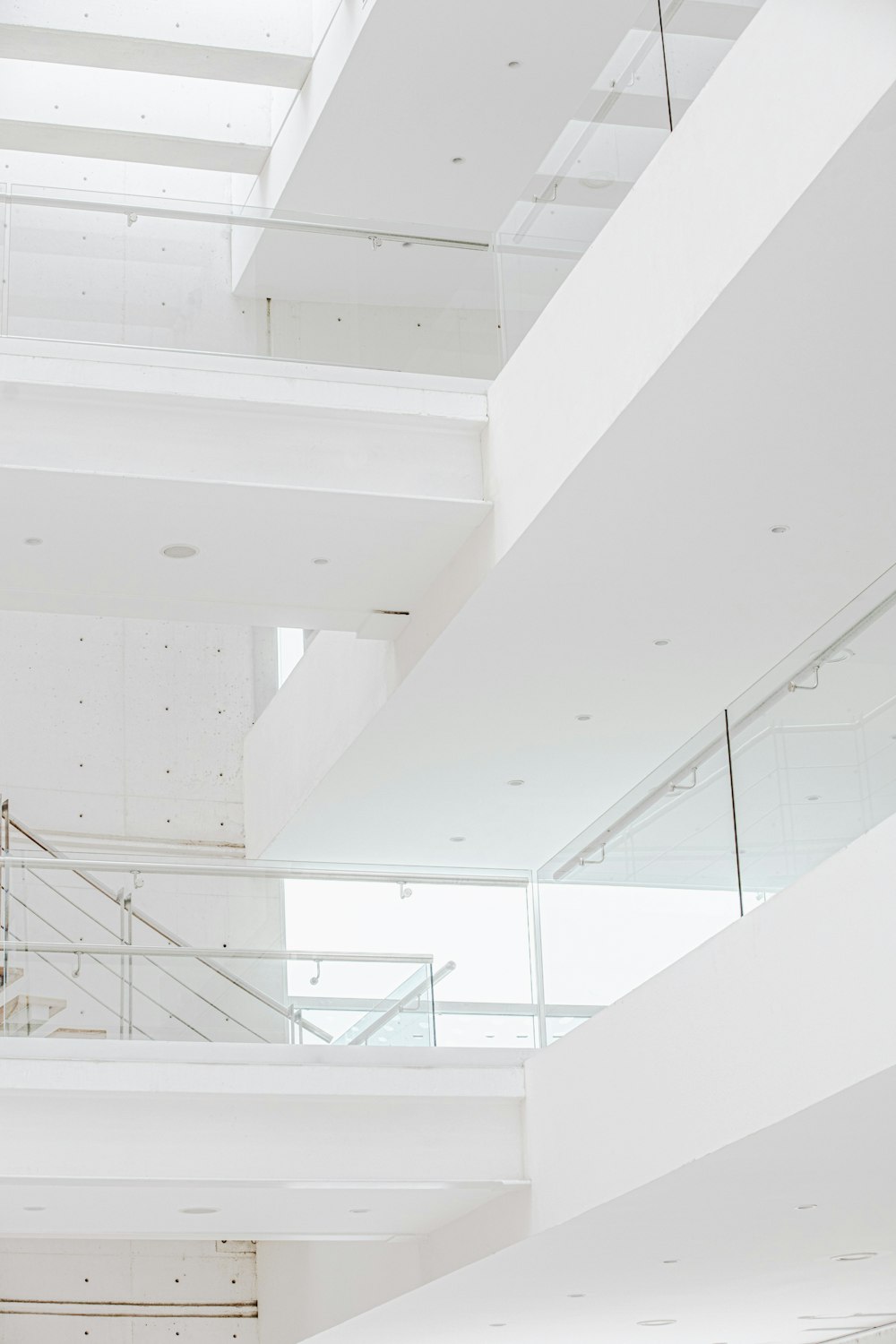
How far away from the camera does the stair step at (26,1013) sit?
8195 mm

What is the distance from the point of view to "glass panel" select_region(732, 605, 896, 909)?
5.94 metres

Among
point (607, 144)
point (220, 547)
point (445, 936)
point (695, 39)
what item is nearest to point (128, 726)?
point (445, 936)

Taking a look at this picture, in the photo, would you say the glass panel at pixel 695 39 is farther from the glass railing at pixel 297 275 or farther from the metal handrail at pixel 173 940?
the metal handrail at pixel 173 940

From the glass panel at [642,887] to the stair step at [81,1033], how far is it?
7.53ft

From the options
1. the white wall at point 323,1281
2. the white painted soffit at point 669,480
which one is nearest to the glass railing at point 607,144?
the white painted soffit at point 669,480

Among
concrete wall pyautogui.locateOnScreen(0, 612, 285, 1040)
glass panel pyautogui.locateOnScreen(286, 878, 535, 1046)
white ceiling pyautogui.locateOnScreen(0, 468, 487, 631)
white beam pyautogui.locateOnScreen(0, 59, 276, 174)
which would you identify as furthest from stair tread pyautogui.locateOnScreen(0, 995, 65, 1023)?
white beam pyautogui.locateOnScreen(0, 59, 276, 174)

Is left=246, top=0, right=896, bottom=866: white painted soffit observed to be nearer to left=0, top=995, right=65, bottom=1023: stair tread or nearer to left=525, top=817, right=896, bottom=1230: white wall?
left=525, top=817, right=896, bottom=1230: white wall

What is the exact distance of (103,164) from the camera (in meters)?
13.7

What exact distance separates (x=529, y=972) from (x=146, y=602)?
281cm

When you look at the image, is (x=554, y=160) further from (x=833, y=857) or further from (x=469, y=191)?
(x=469, y=191)

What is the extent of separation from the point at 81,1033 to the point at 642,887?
2722mm

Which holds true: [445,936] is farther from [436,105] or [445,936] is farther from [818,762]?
[436,105]

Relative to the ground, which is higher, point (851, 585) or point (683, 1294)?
point (851, 585)

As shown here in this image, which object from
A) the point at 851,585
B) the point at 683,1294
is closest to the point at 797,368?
the point at 851,585
